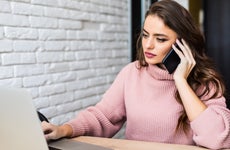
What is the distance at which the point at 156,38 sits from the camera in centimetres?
109

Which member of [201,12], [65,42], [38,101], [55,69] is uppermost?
[201,12]

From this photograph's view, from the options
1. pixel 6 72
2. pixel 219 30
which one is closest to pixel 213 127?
pixel 6 72

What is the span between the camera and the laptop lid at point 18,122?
0.62 metres

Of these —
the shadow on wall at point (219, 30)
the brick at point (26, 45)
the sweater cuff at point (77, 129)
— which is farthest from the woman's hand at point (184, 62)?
the shadow on wall at point (219, 30)

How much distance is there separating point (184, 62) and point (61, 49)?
0.91 meters

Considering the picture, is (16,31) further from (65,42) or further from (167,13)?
(167,13)

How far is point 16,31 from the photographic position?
1.50 meters

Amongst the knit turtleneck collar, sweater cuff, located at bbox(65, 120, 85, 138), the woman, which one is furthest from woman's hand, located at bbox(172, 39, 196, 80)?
sweater cuff, located at bbox(65, 120, 85, 138)

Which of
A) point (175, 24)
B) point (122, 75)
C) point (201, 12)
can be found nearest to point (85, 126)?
point (122, 75)

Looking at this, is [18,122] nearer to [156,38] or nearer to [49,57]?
[156,38]

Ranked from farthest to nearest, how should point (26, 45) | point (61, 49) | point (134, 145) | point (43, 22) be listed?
point (61, 49)
point (43, 22)
point (26, 45)
point (134, 145)

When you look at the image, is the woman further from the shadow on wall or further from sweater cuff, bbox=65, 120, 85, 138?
the shadow on wall

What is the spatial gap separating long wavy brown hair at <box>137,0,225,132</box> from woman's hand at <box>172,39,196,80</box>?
4 centimetres

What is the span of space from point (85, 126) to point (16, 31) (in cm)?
68
